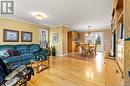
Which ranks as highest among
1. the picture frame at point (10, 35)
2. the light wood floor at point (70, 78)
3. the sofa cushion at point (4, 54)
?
the picture frame at point (10, 35)

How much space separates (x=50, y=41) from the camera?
927 centimetres

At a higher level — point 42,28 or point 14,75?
point 42,28

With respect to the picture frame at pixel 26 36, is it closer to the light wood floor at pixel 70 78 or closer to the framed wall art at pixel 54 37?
the framed wall art at pixel 54 37

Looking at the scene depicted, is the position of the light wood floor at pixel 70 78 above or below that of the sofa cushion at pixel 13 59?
below

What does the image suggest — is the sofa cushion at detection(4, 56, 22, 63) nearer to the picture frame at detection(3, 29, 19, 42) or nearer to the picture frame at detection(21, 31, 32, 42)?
the picture frame at detection(3, 29, 19, 42)

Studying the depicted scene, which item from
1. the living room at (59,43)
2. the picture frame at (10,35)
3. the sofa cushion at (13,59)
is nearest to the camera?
the living room at (59,43)

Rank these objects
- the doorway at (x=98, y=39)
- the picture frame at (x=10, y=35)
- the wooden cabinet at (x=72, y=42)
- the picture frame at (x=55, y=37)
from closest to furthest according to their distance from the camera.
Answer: the picture frame at (x=10, y=35) < the picture frame at (x=55, y=37) < the doorway at (x=98, y=39) < the wooden cabinet at (x=72, y=42)

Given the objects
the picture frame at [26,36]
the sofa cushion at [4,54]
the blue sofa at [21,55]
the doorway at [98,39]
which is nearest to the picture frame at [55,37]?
the picture frame at [26,36]

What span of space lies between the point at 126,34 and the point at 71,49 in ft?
37.6

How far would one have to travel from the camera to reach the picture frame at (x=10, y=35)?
18.2 ft

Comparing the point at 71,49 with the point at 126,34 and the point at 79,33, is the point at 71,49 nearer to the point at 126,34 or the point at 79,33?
the point at 79,33

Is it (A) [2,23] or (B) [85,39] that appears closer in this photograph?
(A) [2,23]

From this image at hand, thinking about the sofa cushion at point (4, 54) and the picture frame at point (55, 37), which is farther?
the picture frame at point (55, 37)

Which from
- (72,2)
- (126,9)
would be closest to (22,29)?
(72,2)
